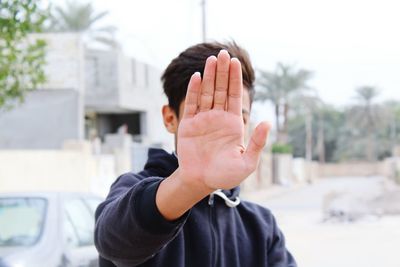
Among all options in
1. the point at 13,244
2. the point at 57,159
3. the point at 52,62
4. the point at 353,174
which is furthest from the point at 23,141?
the point at 353,174

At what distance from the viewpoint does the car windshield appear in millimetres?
6078

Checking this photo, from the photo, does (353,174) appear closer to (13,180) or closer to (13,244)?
(13,180)

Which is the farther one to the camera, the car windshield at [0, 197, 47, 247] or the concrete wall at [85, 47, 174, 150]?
the concrete wall at [85, 47, 174, 150]

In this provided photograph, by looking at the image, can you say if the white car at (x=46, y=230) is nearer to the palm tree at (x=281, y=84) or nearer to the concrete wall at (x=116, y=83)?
the concrete wall at (x=116, y=83)

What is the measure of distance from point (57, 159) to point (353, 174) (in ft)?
214

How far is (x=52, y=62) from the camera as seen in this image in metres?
31.0

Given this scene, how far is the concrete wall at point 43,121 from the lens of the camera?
31.8 metres

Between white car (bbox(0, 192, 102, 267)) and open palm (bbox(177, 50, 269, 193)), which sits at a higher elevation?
open palm (bbox(177, 50, 269, 193))

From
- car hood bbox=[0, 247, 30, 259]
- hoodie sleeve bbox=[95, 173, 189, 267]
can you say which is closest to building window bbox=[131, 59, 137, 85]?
car hood bbox=[0, 247, 30, 259]

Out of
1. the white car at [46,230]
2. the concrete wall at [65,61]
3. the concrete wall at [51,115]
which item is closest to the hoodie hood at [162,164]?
the white car at [46,230]

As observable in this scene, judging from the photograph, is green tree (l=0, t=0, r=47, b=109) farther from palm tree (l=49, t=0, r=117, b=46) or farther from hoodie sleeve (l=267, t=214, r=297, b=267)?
palm tree (l=49, t=0, r=117, b=46)

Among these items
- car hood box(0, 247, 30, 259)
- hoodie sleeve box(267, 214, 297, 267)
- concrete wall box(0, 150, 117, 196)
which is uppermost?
hoodie sleeve box(267, 214, 297, 267)

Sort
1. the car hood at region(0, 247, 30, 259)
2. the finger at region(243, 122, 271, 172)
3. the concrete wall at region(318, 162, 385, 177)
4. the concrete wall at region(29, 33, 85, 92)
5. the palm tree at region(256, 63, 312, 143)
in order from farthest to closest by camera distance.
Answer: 1. the concrete wall at region(318, 162, 385, 177)
2. the palm tree at region(256, 63, 312, 143)
3. the concrete wall at region(29, 33, 85, 92)
4. the car hood at region(0, 247, 30, 259)
5. the finger at region(243, 122, 271, 172)

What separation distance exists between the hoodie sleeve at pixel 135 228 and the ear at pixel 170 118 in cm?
27
